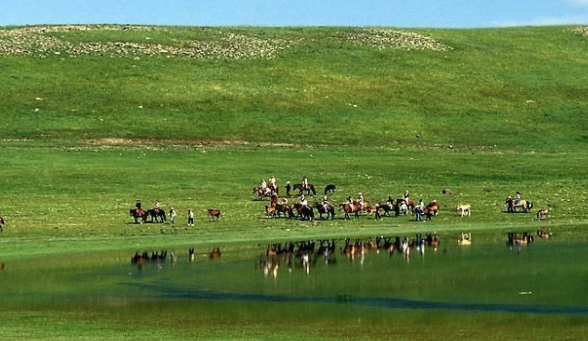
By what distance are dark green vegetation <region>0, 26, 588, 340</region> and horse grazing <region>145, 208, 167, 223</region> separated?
1.07 m

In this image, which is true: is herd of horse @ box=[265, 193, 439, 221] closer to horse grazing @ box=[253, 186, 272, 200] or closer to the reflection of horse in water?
horse grazing @ box=[253, 186, 272, 200]

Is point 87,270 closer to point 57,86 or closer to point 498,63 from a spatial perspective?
point 57,86

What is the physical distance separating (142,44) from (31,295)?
255 ft

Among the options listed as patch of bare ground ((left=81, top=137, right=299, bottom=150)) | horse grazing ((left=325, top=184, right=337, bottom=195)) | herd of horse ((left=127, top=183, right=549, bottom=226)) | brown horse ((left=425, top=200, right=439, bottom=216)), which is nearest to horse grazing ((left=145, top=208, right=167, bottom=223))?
herd of horse ((left=127, top=183, right=549, bottom=226))

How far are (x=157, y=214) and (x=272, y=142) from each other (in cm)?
2982

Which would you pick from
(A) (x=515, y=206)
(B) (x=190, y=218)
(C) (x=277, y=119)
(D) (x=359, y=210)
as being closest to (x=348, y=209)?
(D) (x=359, y=210)

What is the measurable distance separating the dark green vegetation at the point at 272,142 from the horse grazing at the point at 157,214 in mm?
1067

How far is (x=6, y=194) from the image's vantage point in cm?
6253

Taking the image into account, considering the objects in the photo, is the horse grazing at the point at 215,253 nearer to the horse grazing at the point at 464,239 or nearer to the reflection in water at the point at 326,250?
the reflection in water at the point at 326,250

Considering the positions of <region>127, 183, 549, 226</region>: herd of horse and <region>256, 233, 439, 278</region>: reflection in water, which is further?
<region>127, 183, 549, 226</region>: herd of horse

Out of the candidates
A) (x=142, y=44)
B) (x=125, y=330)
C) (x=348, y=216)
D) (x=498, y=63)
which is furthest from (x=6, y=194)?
(x=498, y=63)

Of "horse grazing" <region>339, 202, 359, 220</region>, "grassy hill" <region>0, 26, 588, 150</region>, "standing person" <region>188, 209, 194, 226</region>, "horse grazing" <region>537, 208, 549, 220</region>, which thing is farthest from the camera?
"grassy hill" <region>0, 26, 588, 150</region>

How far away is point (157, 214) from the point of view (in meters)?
55.4

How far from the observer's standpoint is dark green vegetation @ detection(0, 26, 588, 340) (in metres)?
31.8
